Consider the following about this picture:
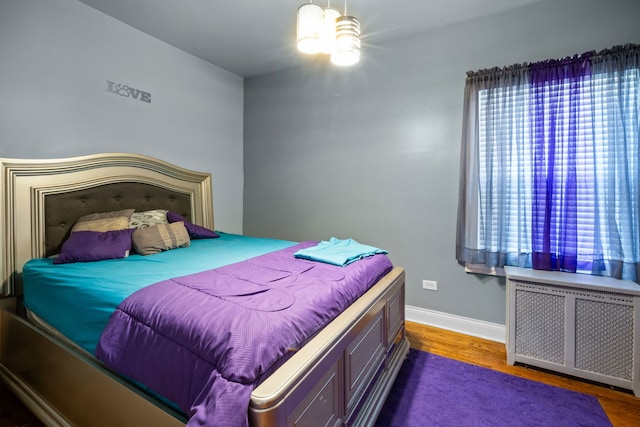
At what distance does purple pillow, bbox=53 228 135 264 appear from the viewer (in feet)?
6.51

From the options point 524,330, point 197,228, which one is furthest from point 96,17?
point 524,330

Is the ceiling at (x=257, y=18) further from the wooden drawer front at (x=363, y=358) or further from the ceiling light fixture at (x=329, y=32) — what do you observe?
the wooden drawer front at (x=363, y=358)

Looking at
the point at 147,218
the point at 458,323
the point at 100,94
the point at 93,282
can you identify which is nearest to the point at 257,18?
the point at 100,94

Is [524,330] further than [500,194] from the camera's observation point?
No

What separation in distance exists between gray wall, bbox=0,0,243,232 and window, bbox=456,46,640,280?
2729 mm

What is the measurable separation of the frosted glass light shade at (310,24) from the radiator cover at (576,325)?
210 cm

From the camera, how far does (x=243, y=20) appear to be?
8.80ft

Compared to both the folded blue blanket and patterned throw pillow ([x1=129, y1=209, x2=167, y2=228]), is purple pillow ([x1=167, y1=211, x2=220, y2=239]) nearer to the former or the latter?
patterned throw pillow ([x1=129, y1=209, x2=167, y2=228])

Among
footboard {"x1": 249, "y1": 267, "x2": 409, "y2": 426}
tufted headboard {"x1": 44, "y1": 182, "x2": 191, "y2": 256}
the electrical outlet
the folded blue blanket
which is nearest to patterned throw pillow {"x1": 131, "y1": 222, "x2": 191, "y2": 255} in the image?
tufted headboard {"x1": 44, "y1": 182, "x2": 191, "y2": 256}

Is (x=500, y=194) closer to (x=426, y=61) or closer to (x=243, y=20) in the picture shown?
(x=426, y=61)

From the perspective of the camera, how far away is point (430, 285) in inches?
114

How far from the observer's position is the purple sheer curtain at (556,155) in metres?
2.21

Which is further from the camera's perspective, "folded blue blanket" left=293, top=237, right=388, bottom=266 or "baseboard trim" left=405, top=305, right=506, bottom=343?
"baseboard trim" left=405, top=305, right=506, bottom=343

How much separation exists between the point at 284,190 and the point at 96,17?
89.4 inches
